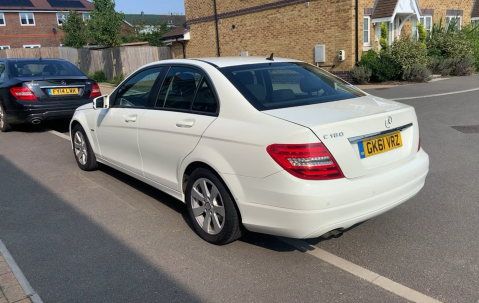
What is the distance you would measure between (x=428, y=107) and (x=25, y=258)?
32.8ft

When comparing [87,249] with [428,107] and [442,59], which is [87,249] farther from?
[442,59]

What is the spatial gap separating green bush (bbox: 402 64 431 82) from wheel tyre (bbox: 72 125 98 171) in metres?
14.3

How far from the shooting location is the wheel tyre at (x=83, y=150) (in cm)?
616

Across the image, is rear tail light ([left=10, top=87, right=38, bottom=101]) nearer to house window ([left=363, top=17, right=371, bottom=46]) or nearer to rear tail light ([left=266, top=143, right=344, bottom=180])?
rear tail light ([left=266, top=143, right=344, bottom=180])

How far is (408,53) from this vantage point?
17375 millimetres

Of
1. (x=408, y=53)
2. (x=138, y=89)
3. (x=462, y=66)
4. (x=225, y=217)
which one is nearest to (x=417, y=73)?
(x=408, y=53)

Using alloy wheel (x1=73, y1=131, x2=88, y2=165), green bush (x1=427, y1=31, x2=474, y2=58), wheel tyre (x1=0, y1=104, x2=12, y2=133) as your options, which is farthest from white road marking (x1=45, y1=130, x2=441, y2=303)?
green bush (x1=427, y1=31, x2=474, y2=58)

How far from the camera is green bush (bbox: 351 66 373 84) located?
1761 centimetres

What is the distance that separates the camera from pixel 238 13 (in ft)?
77.3

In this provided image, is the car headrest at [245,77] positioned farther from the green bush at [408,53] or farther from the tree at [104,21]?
the tree at [104,21]

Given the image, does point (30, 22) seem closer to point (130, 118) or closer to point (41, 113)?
point (41, 113)

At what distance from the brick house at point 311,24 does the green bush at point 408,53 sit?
1.49 m

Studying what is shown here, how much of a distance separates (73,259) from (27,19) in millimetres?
52751

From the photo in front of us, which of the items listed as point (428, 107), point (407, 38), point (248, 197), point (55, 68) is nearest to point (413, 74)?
point (407, 38)
